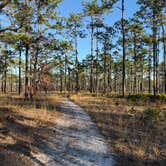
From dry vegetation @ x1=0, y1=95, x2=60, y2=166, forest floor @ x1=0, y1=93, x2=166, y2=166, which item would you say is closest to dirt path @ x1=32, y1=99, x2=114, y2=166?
forest floor @ x1=0, y1=93, x2=166, y2=166

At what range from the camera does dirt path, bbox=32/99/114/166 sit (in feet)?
24.0

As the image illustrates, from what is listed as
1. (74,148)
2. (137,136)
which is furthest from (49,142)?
(137,136)

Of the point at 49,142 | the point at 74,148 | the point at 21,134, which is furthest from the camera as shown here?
the point at 21,134

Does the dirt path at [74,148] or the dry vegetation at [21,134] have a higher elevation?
the dry vegetation at [21,134]

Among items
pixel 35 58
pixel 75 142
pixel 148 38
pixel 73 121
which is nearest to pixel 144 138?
pixel 75 142

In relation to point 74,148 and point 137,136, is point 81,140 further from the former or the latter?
point 137,136

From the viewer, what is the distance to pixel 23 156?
23.7 feet

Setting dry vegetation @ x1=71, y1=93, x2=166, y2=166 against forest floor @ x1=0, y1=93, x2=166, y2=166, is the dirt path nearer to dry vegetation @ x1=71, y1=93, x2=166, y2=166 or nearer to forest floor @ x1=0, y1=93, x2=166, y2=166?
forest floor @ x1=0, y1=93, x2=166, y2=166

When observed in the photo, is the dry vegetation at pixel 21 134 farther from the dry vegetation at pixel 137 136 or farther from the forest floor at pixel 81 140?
the dry vegetation at pixel 137 136

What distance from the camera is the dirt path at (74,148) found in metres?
7.30

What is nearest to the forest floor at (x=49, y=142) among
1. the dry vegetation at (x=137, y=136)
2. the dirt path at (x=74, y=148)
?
the dirt path at (x=74, y=148)

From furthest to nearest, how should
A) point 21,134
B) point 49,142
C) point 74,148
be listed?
point 21,134 < point 49,142 < point 74,148

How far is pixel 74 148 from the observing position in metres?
8.59

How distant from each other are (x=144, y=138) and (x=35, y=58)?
57.4 feet
